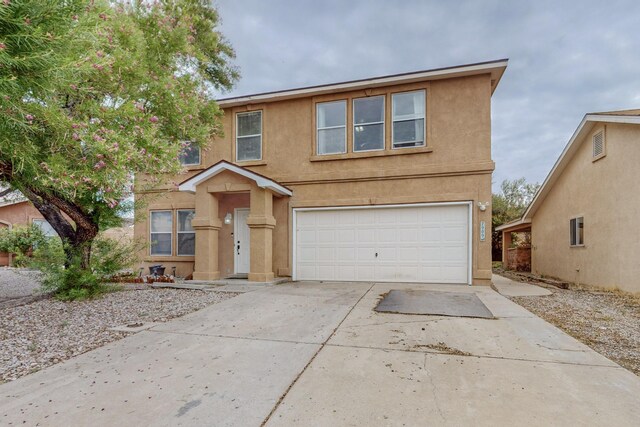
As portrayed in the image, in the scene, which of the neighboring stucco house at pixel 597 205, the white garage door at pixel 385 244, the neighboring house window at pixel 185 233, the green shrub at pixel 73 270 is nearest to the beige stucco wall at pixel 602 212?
the neighboring stucco house at pixel 597 205

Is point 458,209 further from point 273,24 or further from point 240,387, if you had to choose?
point 273,24

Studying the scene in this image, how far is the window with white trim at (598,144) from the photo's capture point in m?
9.85

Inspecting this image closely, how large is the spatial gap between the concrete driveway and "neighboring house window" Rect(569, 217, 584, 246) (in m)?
8.14

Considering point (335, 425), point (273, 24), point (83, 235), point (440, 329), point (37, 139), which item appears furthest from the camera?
point (273, 24)

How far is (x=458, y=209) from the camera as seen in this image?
9.22m

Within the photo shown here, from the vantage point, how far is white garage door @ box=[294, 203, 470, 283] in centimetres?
920

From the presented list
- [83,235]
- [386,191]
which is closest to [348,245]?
[386,191]

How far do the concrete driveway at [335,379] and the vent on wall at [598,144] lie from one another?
25.6 ft

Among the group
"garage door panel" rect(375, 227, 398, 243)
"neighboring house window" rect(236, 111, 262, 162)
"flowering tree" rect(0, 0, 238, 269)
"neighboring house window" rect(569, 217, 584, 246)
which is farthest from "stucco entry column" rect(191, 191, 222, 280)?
"neighboring house window" rect(569, 217, 584, 246)

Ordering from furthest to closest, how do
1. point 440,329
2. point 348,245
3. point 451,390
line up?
point 348,245
point 440,329
point 451,390

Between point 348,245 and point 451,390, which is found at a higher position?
point 348,245

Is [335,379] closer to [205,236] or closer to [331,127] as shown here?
[205,236]

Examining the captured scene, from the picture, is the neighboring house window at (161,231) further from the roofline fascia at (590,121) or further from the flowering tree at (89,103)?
the roofline fascia at (590,121)

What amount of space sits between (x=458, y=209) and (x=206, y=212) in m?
7.15
